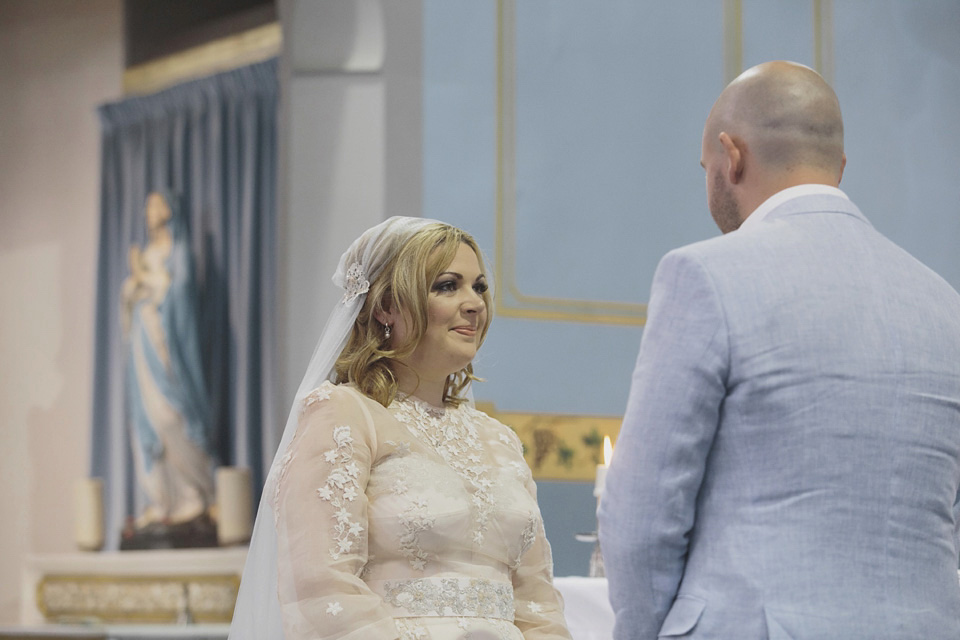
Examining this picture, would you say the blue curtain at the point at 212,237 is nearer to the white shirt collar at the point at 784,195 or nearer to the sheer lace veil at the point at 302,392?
the sheer lace veil at the point at 302,392

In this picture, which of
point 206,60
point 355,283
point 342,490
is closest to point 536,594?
point 342,490

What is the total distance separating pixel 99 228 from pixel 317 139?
326 centimetres

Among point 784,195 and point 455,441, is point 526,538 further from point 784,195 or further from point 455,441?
point 784,195

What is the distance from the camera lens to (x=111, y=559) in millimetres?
7457

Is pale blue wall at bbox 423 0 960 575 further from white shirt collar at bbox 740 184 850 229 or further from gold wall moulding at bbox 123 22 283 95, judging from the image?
white shirt collar at bbox 740 184 850 229

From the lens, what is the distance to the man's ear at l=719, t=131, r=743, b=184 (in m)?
1.91

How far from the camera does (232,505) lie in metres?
7.42

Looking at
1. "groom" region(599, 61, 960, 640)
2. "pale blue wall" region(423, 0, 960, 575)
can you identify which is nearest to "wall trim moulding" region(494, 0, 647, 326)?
"pale blue wall" region(423, 0, 960, 575)

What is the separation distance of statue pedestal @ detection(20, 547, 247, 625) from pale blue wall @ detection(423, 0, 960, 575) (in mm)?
2662

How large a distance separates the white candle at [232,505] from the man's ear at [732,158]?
234 inches

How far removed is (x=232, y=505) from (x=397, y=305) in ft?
16.9

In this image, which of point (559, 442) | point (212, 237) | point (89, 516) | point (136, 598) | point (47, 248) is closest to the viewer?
point (559, 442)

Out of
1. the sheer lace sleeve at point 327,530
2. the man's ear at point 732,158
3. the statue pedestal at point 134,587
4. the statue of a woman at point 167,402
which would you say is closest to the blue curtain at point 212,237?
the statue of a woman at point 167,402

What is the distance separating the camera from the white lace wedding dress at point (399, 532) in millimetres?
2240
